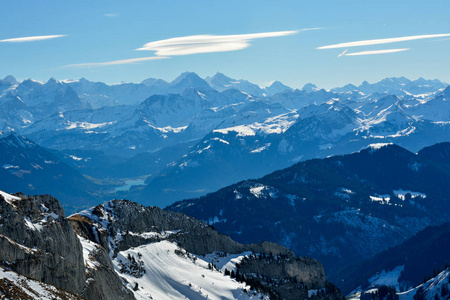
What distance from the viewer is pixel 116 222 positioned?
194000mm

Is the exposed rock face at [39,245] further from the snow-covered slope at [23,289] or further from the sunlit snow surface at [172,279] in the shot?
the sunlit snow surface at [172,279]

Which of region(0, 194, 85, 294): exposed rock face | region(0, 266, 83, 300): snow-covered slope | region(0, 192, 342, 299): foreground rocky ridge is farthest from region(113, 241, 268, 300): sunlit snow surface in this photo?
region(0, 266, 83, 300): snow-covered slope

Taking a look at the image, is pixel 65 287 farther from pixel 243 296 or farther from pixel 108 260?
pixel 243 296

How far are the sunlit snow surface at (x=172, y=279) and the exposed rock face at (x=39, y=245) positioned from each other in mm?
36783

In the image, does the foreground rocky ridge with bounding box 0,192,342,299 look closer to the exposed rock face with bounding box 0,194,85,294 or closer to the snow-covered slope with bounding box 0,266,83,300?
the exposed rock face with bounding box 0,194,85,294

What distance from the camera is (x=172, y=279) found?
6998 inches

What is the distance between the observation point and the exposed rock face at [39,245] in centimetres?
10181

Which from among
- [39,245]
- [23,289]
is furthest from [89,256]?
[23,289]

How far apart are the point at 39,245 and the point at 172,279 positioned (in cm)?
6994

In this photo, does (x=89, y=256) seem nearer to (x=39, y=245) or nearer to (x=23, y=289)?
(x=39, y=245)

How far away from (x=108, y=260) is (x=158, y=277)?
30.7 m

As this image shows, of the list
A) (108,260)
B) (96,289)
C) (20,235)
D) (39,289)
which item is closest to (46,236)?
(20,235)

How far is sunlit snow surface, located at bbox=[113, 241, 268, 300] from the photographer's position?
165 metres

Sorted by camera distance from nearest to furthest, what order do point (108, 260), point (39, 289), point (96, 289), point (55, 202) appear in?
1. point (39, 289)
2. point (96, 289)
3. point (55, 202)
4. point (108, 260)
